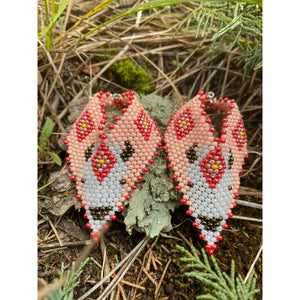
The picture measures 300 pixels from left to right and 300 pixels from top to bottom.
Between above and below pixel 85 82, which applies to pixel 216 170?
below

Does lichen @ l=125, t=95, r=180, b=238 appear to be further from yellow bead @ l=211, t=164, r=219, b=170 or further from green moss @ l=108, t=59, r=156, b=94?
green moss @ l=108, t=59, r=156, b=94

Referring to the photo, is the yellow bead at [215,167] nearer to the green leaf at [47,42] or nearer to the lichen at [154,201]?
the lichen at [154,201]

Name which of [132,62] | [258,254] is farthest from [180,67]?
[258,254]

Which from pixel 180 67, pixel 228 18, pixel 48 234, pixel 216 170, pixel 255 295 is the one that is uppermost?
pixel 228 18

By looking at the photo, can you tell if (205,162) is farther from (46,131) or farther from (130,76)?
(46,131)

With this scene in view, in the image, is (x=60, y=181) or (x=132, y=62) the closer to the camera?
(x=60, y=181)

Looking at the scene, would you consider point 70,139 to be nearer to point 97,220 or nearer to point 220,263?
point 97,220

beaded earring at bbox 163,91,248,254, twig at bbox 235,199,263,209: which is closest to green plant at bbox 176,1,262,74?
beaded earring at bbox 163,91,248,254
